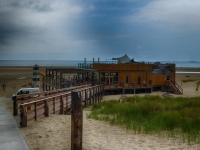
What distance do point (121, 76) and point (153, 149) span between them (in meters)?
26.9

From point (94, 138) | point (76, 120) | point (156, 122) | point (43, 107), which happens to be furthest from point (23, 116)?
point (156, 122)

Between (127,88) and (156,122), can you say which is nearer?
(156,122)

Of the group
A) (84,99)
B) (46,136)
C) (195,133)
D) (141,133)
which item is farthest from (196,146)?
(84,99)

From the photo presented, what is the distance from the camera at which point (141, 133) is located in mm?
9398

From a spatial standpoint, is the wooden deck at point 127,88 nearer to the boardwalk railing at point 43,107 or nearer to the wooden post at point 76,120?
the boardwalk railing at point 43,107

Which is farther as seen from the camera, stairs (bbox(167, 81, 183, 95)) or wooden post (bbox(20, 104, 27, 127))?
stairs (bbox(167, 81, 183, 95))

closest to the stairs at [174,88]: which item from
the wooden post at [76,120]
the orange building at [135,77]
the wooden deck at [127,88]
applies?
the orange building at [135,77]

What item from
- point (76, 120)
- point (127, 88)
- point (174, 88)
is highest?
point (76, 120)

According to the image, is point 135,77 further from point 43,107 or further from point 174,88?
point 43,107

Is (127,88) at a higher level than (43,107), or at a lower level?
lower

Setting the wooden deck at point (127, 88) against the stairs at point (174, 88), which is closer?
the wooden deck at point (127, 88)

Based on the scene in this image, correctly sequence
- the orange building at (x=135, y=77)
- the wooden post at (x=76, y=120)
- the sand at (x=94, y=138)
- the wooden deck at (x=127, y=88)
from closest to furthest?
the wooden post at (x=76, y=120) < the sand at (x=94, y=138) < the wooden deck at (x=127, y=88) < the orange building at (x=135, y=77)

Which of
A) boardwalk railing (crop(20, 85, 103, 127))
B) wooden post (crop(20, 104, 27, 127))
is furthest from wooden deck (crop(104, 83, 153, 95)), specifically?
wooden post (crop(20, 104, 27, 127))

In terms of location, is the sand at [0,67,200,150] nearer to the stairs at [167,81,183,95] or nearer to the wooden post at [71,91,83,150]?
the wooden post at [71,91,83,150]
